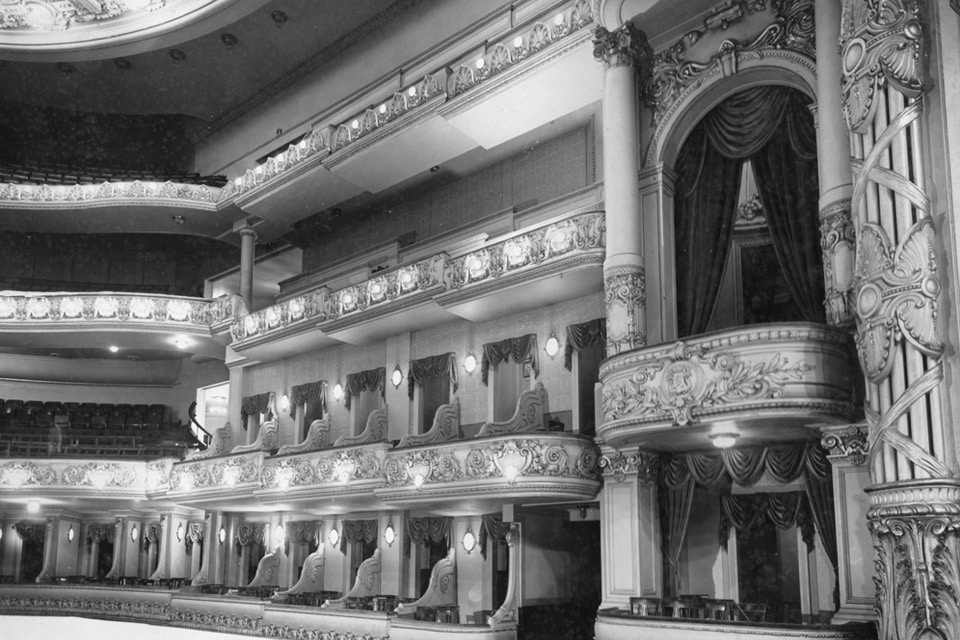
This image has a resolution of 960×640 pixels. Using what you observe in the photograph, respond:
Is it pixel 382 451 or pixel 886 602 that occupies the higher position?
pixel 382 451

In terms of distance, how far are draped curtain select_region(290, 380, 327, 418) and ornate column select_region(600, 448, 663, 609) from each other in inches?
378

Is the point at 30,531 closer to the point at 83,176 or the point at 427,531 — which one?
the point at 83,176

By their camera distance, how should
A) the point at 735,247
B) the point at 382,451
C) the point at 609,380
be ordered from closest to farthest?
the point at 609,380 → the point at 735,247 → the point at 382,451

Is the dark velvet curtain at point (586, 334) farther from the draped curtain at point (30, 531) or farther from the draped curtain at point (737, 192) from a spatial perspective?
the draped curtain at point (30, 531)

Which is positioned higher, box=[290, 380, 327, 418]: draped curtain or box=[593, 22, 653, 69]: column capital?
box=[593, 22, 653, 69]: column capital

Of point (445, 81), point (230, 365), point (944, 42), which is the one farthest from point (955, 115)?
point (230, 365)

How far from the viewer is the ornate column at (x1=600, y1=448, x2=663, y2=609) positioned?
12242mm

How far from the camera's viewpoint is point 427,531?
682 inches

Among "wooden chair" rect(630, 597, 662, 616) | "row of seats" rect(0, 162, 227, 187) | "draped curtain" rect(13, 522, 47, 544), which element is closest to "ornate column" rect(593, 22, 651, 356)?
"wooden chair" rect(630, 597, 662, 616)

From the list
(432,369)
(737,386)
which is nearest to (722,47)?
(737,386)

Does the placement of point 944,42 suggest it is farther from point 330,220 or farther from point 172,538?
point 172,538

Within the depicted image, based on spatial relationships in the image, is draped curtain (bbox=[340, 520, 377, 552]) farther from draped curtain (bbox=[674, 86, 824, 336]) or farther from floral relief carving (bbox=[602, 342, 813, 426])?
Result: draped curtain (bbox=[674, 86, 824, 336])

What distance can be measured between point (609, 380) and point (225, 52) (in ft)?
55.2

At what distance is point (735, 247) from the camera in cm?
1386
